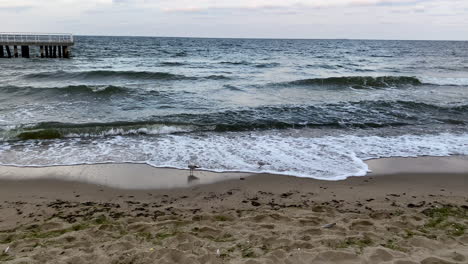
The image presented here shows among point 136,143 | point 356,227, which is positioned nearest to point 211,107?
point 136,143

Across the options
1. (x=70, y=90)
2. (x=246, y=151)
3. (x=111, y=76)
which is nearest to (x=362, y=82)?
(x=246, y=151)

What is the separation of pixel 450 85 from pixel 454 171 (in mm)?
16729

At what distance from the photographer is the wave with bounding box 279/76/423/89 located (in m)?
20.5

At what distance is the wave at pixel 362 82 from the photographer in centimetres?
2050

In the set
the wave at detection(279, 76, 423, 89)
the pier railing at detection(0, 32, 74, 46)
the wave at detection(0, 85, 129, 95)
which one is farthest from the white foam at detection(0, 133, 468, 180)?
the pier railing at detection(0, 32, 74, 46)

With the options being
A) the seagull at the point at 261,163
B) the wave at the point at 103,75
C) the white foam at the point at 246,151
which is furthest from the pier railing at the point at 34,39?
the seagull at the point at 261,163

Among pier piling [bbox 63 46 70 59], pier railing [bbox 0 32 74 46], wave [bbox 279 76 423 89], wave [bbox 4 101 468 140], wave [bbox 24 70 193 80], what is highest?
pier railing [bbox 0 32 74 46]

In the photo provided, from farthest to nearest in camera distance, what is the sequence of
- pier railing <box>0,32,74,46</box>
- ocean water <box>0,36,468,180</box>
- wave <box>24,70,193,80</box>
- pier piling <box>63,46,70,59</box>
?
pier piling <box>63,46,70,59</box> → pier railing <box>0,32,74,46</box> → wave <box>24,70,193,80</box> → ocean water <box>0,36,468,180</box>

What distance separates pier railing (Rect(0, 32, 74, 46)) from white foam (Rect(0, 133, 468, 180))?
1126 inches

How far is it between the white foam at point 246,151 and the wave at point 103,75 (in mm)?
13392

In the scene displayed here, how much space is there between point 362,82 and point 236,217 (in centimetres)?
1868

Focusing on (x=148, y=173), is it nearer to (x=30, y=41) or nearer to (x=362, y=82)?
(x=362, y=82)

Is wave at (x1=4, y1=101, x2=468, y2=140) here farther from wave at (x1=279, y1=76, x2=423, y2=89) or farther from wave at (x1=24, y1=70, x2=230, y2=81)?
wave at (x1=24, y1=70, x2=230, y2=81)

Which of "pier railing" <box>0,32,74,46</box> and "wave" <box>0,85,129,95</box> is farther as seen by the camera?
"pier railing" <box>0,32,74,46</box>
